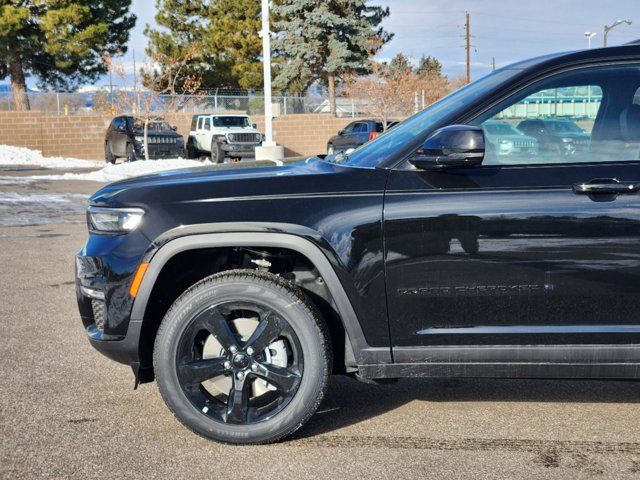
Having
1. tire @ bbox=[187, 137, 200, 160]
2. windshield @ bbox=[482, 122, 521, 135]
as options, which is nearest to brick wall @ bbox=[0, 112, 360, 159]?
tire @ bbox=[187, 137, 200, 160]

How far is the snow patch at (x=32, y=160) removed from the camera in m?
30.1

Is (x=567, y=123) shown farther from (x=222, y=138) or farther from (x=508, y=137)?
(x=222, y=138)

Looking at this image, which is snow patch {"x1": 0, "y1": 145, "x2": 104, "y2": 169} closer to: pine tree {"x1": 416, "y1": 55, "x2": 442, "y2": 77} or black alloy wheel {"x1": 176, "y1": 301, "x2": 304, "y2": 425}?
black alloy wheel {"x1": 176, "y1": 301, "x2": 304, "y2": 425}

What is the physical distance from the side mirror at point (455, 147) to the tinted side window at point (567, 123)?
9.6 inches

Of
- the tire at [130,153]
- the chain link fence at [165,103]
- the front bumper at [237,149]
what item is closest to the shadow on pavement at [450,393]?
the tire at [130,153]

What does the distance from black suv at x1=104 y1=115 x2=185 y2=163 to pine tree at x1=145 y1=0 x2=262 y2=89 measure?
18.0 m

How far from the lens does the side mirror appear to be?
340 cm

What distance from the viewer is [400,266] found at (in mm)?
3533

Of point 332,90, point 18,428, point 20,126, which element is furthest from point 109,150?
point 18,428

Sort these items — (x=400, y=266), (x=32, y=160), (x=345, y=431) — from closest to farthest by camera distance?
(x=400, y=266) → (x=345, y=431) → (x=32, y=160)

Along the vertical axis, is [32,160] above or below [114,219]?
below

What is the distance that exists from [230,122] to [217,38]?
16659 millimetres

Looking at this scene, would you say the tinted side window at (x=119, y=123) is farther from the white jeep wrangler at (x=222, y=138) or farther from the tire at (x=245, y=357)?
the tire at (x=245, y=357)

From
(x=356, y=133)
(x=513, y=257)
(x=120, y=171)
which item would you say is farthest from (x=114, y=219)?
(x=356, y=133)
